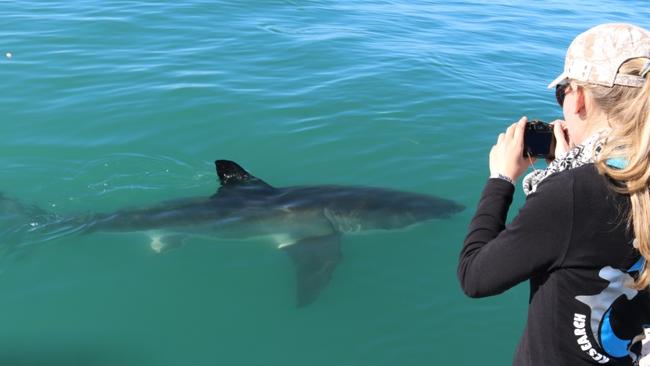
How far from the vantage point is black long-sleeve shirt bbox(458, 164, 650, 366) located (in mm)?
2113

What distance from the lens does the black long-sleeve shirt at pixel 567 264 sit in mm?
2113

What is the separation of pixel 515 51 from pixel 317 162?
8.28 metres

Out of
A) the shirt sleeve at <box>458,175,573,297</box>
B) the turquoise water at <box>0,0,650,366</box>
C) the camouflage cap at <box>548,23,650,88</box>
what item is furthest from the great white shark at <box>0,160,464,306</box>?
the camouflage cap at <box>548,23,650,88</box>

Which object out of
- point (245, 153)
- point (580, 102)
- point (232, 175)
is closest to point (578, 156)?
point (580, 102)

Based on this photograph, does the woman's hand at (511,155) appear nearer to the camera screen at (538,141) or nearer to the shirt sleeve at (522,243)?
the camera screen at (538,141)

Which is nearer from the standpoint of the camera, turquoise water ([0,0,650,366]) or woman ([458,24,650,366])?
woman ([458,24,650,366])

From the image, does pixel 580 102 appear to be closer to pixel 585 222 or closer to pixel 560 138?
pixel 560 138

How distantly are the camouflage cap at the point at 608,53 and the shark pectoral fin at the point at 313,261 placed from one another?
4.16 m

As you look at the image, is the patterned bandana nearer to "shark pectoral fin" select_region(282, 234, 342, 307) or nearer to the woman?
the woman

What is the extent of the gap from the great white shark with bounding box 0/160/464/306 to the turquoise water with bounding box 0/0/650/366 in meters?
0.21

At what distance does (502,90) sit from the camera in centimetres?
1209

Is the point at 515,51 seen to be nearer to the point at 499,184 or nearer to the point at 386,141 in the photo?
the point at 386,141

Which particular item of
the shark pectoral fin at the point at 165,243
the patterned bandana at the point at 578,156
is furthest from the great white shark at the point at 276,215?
the patterned bandana at the point at 578,156

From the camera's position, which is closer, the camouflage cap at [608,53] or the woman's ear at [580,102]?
the camouflage cap at [608,53]
